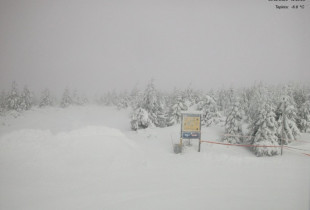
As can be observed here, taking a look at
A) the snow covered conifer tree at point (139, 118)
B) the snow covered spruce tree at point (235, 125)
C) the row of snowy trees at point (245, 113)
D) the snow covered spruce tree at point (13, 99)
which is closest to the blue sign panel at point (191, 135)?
the row of snowy trees at point (245, 113)

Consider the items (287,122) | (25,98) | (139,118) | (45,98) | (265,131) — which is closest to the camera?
(265,131)

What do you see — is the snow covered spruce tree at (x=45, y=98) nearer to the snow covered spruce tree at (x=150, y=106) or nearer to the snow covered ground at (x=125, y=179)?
the snow covered spruce tree at (x=150, y=106)

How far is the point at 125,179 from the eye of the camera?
18.5 ft

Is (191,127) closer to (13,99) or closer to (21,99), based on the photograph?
(13,99)

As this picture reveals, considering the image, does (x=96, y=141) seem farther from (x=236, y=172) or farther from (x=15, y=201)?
(x=236, y=172)

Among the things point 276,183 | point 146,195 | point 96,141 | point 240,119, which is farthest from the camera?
point 240,119

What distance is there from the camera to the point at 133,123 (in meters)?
28.3

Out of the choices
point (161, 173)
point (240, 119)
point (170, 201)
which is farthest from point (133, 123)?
point (170, 201)

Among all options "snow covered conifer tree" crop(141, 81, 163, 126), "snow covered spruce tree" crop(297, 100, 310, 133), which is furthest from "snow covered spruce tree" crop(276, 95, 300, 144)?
"snow covered conifer tree" crop(141, 81, 163, 126)

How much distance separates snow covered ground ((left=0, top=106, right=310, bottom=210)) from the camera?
4160mm

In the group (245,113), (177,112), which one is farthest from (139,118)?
(245,113)

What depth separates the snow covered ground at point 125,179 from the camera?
4.16m

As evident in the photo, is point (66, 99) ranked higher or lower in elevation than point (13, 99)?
higher

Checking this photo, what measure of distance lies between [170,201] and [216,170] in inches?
135
